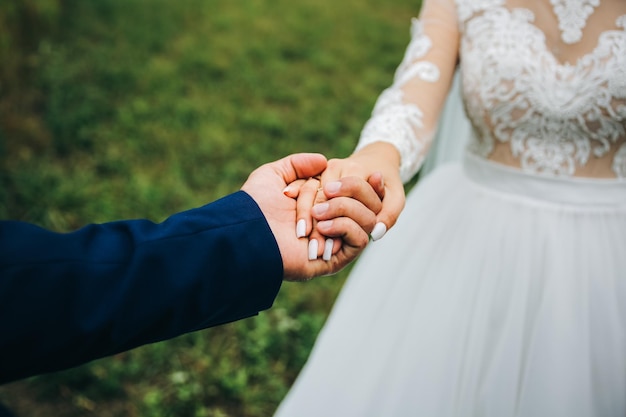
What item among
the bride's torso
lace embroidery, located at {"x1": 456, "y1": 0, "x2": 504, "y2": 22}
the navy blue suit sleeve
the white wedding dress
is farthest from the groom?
lace embroidery, located at {"x1": 456, "y1": 0, "x2": 504, "y2": 22}

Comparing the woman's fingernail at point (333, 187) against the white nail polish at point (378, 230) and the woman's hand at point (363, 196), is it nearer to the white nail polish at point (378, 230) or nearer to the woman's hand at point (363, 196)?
the woman's hand at point (363, 196)

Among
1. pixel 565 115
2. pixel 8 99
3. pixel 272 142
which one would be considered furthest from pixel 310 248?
→ pixel 8 99

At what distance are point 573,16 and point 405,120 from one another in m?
0.54

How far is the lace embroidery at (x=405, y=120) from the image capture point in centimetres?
166

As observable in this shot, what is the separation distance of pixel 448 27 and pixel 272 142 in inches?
139

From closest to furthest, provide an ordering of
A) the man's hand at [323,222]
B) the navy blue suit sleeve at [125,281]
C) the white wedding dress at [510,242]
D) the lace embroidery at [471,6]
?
the navy blue suit sleeve at [125,281], the man's hand at [323,222], the white wedding dress at [510,242], the lace embroidery at [471,6]

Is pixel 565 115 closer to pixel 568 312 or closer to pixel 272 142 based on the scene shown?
pixel 568 312

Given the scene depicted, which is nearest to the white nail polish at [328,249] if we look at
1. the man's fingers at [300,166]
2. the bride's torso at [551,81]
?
the man's fingers at [300,166]

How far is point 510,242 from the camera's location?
168 centimetres

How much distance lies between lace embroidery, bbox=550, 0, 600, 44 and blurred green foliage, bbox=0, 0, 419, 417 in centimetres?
206

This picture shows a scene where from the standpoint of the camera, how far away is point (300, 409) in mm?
1689

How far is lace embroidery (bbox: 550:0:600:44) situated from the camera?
5.05 feet

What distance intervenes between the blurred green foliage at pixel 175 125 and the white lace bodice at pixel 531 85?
1.72 m

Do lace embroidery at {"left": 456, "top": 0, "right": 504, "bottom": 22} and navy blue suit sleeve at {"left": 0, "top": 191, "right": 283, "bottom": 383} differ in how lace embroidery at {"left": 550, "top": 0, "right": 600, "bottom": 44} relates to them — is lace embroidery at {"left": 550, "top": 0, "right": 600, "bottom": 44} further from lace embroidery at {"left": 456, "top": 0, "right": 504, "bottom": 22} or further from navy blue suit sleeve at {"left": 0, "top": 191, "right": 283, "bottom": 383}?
navy blue suit sleeve at {"left": 0, "top": 191, "right": 283, "bottom": 383}
